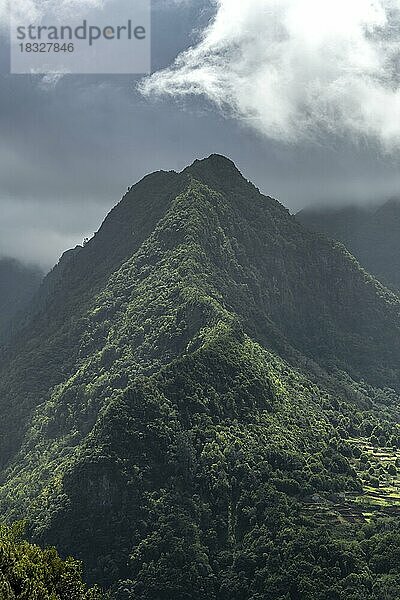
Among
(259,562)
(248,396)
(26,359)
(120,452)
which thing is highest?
(26,359)

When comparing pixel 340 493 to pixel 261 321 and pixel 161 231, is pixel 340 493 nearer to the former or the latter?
pixel 261 321

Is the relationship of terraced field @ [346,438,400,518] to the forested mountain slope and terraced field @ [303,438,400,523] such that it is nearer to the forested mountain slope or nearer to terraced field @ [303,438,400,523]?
terraced field @ [303,438,400,523]

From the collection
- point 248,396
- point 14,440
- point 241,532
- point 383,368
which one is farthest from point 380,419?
point 14,440

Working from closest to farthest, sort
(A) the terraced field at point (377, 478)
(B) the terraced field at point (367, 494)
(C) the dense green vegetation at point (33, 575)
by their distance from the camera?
1. (C) the dense green vegetation at point (33, 575)
2. (B) the terraced field at point (367, 494)
3. (A) the terraced field at point (377, 478)

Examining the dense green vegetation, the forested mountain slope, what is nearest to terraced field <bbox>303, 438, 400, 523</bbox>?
the forested mountain slope

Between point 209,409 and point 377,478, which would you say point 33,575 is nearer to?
point 209,409

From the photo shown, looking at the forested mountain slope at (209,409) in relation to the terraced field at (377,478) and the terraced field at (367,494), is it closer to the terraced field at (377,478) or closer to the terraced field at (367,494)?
the terraced field at (367,494)

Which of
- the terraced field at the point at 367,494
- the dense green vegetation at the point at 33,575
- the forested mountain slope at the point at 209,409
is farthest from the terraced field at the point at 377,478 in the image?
the dense green vegetation at the point at 33,575
